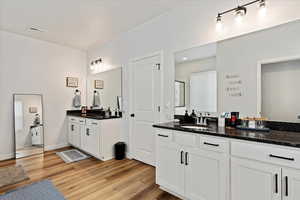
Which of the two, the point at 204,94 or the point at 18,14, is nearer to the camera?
the point at 204,94

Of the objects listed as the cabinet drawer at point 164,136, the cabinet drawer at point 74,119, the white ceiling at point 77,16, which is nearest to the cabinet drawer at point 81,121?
the cabinet drawer at point 74,119

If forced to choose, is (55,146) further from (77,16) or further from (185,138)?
(185,138)

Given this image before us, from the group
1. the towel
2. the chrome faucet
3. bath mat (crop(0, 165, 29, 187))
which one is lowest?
bath mat (crop(0, 165, 29, 187))

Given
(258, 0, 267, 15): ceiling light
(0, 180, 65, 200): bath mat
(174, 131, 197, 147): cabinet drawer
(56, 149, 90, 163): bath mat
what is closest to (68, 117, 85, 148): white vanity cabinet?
(56, 149, 90, 163): bath mat

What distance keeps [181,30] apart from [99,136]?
2413 millimetres

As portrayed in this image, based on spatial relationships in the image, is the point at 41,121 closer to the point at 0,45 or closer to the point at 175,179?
the point at 0,45

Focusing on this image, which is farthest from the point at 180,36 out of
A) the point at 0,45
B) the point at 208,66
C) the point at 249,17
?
the point at 0,45

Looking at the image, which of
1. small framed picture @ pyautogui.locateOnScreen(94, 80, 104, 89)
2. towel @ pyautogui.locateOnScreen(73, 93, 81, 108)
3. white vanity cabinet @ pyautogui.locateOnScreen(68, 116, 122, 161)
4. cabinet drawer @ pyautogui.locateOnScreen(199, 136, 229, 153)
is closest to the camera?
cabinet drawer @ pyautogui.locateOnScreen(199, 136, 229, 153)

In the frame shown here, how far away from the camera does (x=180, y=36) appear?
242 cm

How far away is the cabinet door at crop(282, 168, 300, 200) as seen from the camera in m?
1.15

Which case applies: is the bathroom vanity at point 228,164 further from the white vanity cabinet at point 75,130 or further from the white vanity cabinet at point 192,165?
the white vanity cabinet at point 75,130

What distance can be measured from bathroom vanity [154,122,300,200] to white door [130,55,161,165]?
31.9 inches

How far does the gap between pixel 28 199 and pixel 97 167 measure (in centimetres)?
106

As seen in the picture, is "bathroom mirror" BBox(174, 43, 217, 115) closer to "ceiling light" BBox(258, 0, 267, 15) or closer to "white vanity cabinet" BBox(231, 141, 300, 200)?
"ceiling light" BBox(258, 0, 267, 15)
